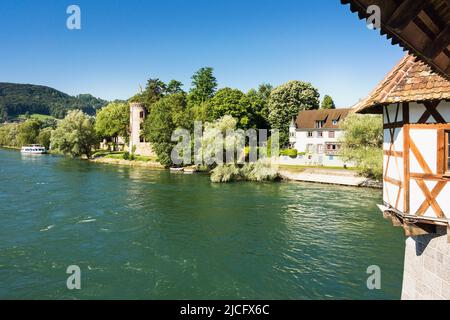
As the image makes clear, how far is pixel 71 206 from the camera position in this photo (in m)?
29.6

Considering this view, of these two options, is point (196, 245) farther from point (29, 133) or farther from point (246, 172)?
point (29, 133)

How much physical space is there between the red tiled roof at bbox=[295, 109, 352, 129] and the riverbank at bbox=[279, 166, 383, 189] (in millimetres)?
15819

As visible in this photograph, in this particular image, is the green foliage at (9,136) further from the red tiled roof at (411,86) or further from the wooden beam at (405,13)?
the wooden beam at (405,13)

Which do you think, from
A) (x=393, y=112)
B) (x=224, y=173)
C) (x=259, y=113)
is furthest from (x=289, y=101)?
(x=393, y=112)

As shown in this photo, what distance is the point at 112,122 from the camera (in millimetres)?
91750

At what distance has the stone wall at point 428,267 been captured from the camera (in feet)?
28.5

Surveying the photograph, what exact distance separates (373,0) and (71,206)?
3055 cm

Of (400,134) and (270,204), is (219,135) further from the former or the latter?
(400,134)

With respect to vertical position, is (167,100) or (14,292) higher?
(167,100)

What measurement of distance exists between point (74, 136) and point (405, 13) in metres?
84.4

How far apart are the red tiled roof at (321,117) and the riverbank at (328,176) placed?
Result: 1582cm

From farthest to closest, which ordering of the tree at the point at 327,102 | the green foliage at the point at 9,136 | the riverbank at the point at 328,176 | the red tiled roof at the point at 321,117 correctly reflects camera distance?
the green foliage at the point at 9,136
the tree at the point at 327,102
the red tiled roof at the point at 321,117
the riverbank at the point at 328,176

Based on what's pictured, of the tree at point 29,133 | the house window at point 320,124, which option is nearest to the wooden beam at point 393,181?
the house window at point 320,124
